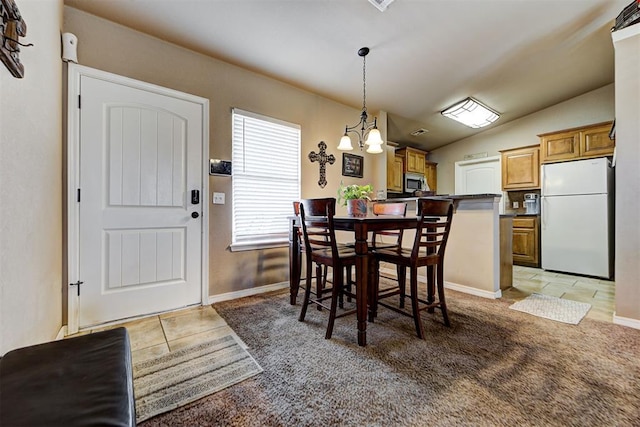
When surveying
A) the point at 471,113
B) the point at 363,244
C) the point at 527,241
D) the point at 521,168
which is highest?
the point at 471,113

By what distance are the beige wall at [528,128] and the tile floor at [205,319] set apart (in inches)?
102

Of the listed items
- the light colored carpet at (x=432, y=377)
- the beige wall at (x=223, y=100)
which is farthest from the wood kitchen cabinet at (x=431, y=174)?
the light colored carpet at (x=432, y=377)

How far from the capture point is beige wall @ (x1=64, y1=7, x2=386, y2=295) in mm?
2117

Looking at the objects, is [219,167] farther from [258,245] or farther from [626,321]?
[626,321]

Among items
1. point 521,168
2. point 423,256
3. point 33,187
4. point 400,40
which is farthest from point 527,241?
point 33,187

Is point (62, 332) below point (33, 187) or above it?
below

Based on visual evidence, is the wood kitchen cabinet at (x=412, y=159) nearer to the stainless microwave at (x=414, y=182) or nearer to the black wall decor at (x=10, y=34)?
the stainless microwave at (x=414, y=182)

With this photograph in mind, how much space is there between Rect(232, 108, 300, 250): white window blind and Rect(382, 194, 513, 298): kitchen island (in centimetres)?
199

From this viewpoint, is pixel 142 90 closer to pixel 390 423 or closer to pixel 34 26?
pixel 34 26

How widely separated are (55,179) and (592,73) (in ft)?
20.2

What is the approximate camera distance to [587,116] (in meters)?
4.21

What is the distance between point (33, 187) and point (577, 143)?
6.14 meters

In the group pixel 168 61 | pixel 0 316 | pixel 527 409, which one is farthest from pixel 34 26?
pixel 527 409

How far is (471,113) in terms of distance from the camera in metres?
4.40
